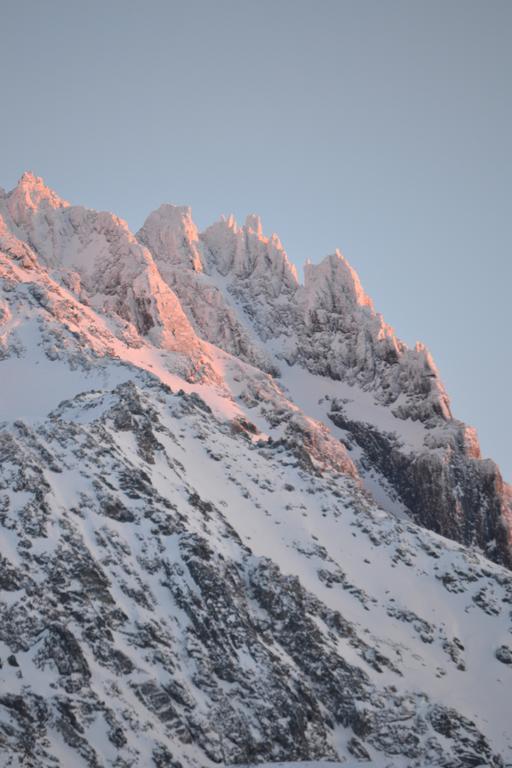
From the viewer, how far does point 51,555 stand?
63531mm

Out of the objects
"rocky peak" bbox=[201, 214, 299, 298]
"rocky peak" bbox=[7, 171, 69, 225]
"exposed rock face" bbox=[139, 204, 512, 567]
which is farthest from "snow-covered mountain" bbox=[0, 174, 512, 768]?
"rocky peak" bbox=[201, 214, 299, 298]

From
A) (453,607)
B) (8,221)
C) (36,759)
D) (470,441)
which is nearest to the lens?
(36,759)

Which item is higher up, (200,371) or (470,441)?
(470,441)

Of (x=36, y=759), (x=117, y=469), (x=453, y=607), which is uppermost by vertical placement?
(x=453, y=607)

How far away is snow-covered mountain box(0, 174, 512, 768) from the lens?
58.5 meters

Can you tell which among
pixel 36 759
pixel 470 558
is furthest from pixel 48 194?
pixel 36 759

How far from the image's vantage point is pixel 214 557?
238 feet

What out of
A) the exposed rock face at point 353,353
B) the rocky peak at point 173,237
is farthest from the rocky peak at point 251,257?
the rocky peak at point 173,237

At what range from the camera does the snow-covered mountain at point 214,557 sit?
192 feet

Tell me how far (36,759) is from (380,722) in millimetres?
26277

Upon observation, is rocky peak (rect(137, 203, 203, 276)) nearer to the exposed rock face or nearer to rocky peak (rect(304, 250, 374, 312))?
the exposed rock face

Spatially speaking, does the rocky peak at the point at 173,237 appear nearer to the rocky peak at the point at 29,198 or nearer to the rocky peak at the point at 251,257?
the rocky peak at the point at 251,257

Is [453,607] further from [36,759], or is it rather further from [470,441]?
[470,441]

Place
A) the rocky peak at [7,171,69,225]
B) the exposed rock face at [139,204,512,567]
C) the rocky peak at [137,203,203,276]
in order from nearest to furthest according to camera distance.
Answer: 1. the exposed rock face at [139,204,512,567]
2. the rocky peak at [7,171,69,225]
3. the rocky peak at [137,203,203,276]
